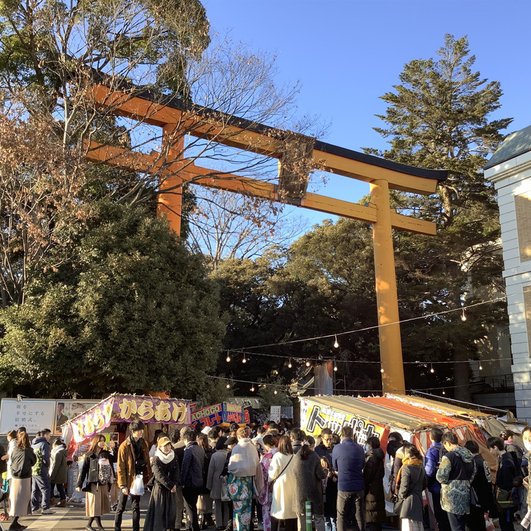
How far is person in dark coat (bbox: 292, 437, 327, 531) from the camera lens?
21.9 ft

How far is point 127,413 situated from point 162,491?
3762 mm

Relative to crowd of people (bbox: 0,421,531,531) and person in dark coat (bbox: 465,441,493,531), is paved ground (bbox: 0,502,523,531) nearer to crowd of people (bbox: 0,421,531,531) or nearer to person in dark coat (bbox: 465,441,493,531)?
crowd of people (bbox: 0,421,531,531)

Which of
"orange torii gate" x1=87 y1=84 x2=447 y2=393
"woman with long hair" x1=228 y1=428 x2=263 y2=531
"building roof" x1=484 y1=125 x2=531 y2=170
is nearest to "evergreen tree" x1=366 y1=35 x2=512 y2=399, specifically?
"orange torii gate" x1=87 y1=84 x2=447 y2=393

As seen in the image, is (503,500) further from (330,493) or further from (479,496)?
(330,493)

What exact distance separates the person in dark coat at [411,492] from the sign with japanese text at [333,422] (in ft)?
7.70

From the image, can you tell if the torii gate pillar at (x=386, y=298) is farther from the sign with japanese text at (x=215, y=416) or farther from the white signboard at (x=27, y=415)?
the white signboard at (x=27, y=415)

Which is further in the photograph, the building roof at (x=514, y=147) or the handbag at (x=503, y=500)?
the building roof at (x=514, y=147)

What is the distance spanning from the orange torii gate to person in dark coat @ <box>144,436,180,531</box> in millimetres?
8809

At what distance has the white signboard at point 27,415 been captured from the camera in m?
11.4

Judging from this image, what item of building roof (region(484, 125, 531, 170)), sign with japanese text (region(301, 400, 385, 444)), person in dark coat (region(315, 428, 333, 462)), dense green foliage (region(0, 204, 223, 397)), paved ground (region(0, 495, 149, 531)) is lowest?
paved ground (region(0, 495, 149, 531))

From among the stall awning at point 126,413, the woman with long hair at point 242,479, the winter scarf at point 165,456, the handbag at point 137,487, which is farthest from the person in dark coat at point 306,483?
the stall awning at point 126,413

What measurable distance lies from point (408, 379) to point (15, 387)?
17429 millimetres

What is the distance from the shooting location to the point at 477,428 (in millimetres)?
10414

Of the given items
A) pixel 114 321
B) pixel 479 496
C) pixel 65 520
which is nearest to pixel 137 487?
pixel 65 520
